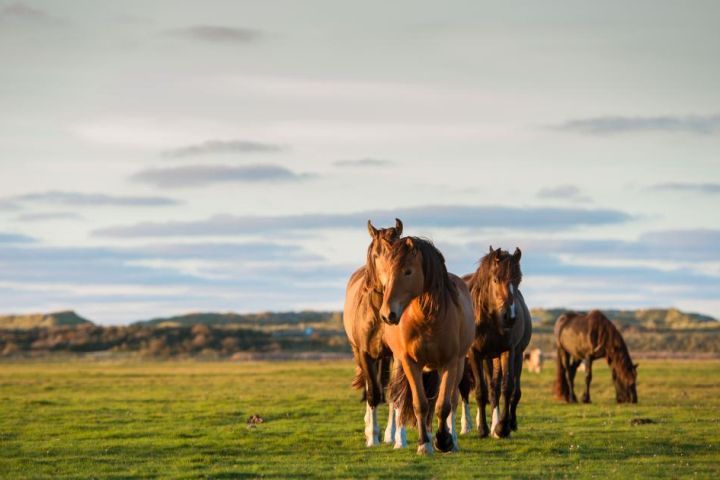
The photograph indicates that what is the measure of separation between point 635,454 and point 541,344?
234 feet

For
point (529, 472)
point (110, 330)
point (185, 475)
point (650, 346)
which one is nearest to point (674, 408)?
point (529, 472)

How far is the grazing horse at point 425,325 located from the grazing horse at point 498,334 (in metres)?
1.60

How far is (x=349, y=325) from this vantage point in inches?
594

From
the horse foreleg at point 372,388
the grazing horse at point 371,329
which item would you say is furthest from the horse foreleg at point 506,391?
the horse foreleg at point 372,388

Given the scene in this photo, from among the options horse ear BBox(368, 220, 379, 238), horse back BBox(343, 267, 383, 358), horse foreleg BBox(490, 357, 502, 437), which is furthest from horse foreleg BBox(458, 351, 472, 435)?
horse ear BBox(368, 220, 379, 238)

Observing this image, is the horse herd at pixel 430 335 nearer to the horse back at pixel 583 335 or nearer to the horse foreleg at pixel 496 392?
the horse foreleg at pixel 496 392

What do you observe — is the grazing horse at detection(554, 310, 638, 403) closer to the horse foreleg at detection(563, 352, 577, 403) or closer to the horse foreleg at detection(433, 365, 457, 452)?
the horse foreleg at detection(563, 352, 577, 403)

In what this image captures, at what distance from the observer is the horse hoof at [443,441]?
12695mm

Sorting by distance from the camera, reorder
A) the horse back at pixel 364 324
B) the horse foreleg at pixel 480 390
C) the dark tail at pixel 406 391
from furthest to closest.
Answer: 1. the horse foreleg at pixel 480 390
2. the horse back at pixel 364 324
3. the dark tail at pixel 406 391

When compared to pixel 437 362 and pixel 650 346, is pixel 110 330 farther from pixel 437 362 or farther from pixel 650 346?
pixel 437 362

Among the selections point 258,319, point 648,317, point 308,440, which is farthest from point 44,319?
point 308,440

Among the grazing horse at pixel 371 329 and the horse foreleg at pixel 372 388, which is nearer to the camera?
the grazing horse at pixel 371 329

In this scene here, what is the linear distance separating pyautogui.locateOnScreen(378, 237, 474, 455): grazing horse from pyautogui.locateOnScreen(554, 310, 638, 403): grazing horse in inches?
575

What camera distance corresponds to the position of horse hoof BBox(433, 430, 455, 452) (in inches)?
500
